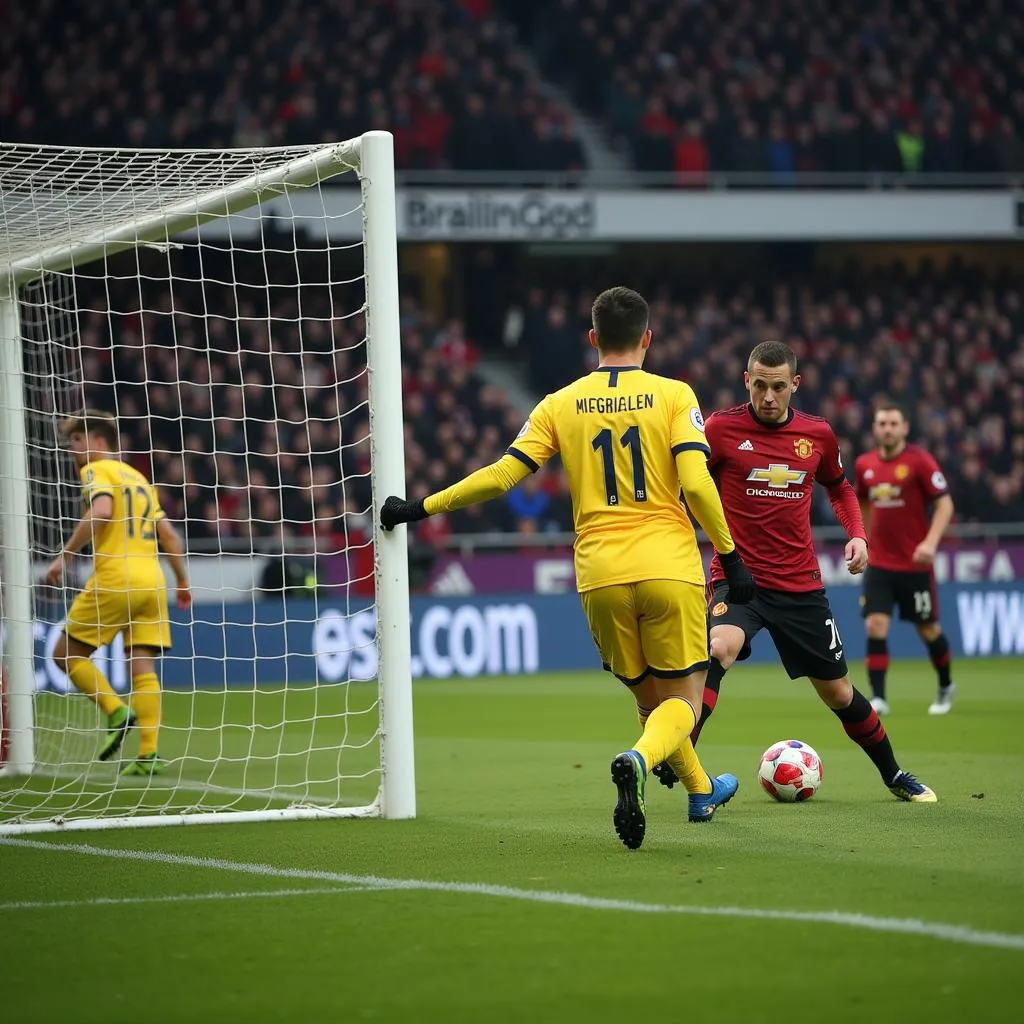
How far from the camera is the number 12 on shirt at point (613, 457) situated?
20.6 feet

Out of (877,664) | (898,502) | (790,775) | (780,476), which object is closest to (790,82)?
(898,502)

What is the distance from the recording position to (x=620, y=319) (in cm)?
632

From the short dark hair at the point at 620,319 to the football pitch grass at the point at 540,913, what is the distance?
→ 177 centimetres

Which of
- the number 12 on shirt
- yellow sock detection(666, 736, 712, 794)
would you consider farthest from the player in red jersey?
the number 12 on shirt

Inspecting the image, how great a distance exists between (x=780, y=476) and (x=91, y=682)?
4.25 m

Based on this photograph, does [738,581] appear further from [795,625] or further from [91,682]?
[91,682]

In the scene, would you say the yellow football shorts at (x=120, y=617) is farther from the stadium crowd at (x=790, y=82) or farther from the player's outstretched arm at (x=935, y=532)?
the stadium crowd at (x=790, y=82)

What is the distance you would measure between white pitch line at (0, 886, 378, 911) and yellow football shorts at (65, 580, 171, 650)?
13.8 ft

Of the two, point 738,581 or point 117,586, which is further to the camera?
point 117,586

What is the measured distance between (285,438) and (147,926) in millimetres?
18218

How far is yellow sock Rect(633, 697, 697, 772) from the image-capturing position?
6145 millimetres

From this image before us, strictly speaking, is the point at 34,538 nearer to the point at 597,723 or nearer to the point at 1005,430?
the point at 597,723

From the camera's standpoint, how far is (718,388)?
2548 cm

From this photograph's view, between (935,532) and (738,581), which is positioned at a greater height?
(935,532)
